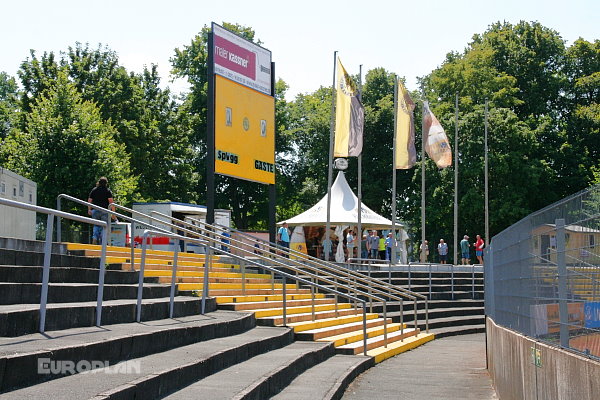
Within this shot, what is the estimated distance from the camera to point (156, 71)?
56.2m

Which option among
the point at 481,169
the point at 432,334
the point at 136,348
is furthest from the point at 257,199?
the point at 136,348

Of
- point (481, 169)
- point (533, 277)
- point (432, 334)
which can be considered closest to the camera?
point (533, 277)

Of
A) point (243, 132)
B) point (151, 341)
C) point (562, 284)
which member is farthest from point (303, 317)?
point (562, 284)

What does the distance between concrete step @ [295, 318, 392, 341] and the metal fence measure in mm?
6327

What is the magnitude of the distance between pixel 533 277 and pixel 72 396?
4096mm

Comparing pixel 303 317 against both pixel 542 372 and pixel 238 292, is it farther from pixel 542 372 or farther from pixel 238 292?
pixel 542 372

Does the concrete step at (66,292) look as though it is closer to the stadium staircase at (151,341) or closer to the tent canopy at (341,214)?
the stadium staircase at (151,341)

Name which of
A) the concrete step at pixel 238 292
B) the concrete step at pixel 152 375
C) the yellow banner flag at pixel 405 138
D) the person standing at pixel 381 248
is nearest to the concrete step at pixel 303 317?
the concrete step at pixel 238 292

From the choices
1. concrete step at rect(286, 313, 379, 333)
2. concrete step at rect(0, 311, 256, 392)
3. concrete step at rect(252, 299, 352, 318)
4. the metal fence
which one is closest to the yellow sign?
concrete step at rect(252, 299, 352, 318)

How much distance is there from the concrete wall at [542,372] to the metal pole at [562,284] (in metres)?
0.13

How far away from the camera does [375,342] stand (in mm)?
17562

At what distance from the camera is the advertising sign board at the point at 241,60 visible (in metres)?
23.9

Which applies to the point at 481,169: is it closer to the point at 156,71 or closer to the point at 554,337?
the point at 156,71

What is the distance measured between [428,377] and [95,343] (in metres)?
8.38
